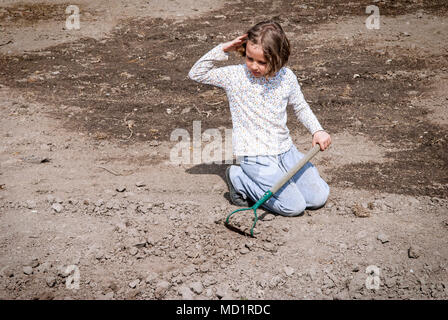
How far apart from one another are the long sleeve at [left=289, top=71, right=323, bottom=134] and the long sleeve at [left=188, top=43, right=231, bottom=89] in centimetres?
42

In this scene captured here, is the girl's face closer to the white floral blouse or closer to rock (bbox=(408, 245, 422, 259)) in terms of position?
the white floral blouse

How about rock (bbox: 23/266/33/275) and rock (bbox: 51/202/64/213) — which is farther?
rock (bbox: 51/202/64/213)

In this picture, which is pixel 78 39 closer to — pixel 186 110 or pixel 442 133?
pixel 186 110

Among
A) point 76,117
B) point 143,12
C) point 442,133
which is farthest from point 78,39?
point 442,133

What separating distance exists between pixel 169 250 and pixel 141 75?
2.91 m

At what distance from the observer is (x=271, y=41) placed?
237 cm

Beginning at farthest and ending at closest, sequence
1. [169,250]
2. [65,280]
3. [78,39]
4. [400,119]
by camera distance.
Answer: [78,39], [400,119], [169,250], [65,280]

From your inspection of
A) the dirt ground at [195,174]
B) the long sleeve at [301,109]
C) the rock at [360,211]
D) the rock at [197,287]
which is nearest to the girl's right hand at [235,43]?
the long sleeve at [301,109]

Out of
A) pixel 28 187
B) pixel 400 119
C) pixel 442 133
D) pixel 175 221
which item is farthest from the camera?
pixel 400 119

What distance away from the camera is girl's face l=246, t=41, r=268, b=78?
2.40m

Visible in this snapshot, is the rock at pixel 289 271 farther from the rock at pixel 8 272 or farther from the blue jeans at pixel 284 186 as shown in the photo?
the rock at pixel 8 272

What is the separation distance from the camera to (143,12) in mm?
6824

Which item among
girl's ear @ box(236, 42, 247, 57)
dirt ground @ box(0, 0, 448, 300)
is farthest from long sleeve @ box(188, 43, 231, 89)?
dirt ground @ box(0, 0, 448, 300)

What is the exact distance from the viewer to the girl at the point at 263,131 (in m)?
2.61
